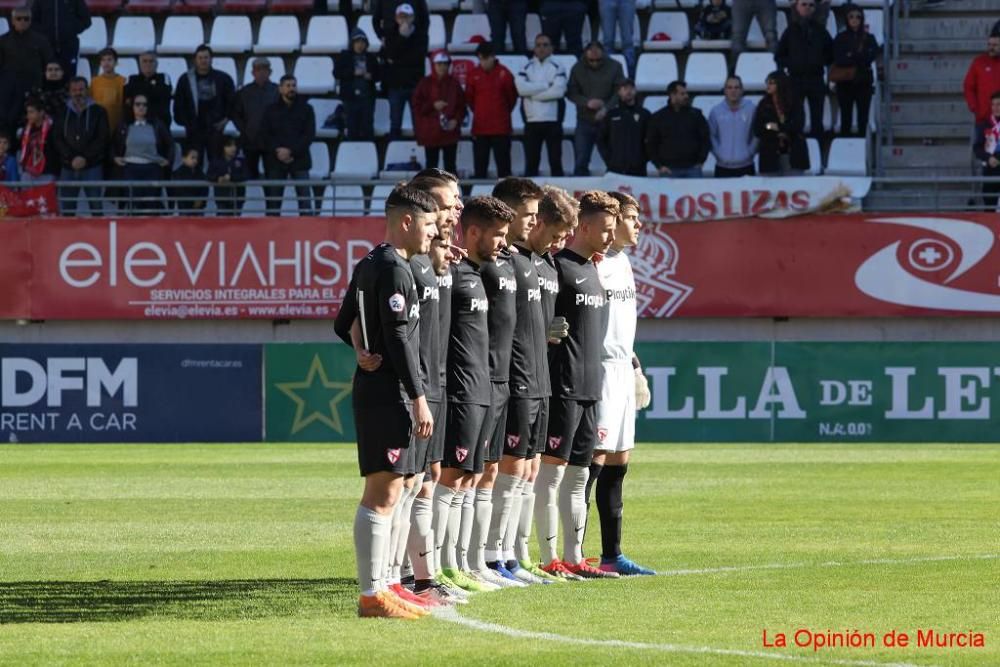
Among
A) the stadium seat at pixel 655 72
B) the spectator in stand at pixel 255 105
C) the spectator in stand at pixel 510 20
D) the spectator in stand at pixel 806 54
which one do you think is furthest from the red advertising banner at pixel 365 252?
the spectator in stand at pixel 510 20

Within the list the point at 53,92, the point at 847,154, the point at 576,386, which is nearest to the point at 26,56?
the point at 53,92

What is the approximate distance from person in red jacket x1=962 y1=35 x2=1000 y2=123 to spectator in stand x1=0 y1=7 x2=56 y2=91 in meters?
12.7

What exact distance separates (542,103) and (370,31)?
4.38m

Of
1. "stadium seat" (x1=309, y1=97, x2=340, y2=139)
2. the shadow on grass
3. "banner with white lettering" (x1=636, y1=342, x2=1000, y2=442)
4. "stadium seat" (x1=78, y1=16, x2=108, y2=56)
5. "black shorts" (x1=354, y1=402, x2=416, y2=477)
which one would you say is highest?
"stadium seat" (x1=78, y1=16, x2=108, y2=56)

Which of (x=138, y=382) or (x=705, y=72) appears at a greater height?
(x=705, y=72)

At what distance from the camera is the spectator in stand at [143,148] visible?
24594 millimetres

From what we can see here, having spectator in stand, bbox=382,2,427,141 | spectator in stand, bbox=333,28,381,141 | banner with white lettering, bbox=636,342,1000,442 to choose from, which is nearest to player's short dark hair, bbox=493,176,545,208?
banner with white lettering, bbox=636,342,1000,442

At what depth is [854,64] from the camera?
24297mm

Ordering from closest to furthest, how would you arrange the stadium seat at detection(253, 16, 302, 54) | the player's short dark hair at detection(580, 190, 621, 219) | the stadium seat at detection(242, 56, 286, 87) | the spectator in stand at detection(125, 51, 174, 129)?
the player's short dark hair at detection(580, 190, 621, 219) → the spectator in stand at detection(125, 51, 174, 129) → the stadium seat at detection(242, 56, 286, 87) → the stadium seat at detection(253, 16, 302, 54)

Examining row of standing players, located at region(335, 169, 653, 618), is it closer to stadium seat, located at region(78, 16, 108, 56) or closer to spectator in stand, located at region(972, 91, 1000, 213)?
spectator in stand, located at region(972, 91, 1000, 213)

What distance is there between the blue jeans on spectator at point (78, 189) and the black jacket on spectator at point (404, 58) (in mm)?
4238

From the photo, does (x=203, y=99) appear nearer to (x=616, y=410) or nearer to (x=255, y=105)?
(x=255, y=105)

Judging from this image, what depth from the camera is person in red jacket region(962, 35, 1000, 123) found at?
2373 centimetres

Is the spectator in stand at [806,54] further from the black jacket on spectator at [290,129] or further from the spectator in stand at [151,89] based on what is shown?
the spectator in stand at [151,89]
